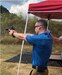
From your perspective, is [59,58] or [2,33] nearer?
[59,58]

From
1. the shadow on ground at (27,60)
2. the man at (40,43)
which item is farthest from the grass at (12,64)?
the man at (40,43)

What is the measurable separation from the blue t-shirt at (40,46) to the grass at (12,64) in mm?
4460

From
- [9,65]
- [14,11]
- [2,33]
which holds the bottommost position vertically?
[9,65]

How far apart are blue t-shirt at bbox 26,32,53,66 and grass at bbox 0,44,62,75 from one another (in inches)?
176

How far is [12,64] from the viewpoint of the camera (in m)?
11.2

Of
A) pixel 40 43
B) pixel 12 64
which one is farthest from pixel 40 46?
pixel 12 64

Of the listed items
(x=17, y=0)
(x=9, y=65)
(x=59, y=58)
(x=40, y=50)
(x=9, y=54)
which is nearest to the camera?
(x=40, y=50)

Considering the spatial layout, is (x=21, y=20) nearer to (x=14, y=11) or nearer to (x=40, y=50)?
(x=14, y=11)

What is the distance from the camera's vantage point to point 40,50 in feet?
18.6

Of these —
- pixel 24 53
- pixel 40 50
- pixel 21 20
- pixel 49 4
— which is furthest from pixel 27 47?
pixel 40 50

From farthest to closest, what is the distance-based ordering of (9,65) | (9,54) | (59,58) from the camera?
(9,54)
(9,65)
(59,58)

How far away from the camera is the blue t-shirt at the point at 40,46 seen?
5605 mm

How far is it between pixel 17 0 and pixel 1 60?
2723 mm

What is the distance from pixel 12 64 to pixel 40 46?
5617 mm
